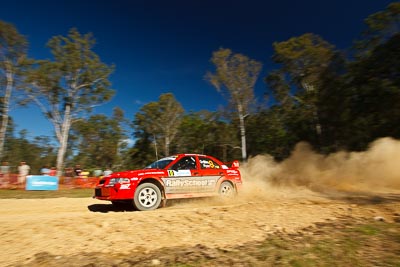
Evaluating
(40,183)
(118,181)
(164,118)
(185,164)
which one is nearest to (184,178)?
(185,164)

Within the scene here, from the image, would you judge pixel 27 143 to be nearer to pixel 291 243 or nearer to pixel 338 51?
pixel 338 51

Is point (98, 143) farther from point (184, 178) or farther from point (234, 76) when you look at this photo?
point (184, 178)

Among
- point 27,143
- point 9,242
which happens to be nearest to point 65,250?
point 9,242

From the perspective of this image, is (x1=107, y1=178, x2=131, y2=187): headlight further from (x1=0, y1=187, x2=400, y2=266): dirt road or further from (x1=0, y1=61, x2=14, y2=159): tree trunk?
(x1=0, y1=61, x2=14, y2=159): tree trunk

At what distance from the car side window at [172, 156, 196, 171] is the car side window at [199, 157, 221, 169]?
28 cm

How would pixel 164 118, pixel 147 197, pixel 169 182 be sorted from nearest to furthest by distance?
pixel 147 197 < pixel 169 182 < pixel 164 118

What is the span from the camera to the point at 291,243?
4328 millimetres

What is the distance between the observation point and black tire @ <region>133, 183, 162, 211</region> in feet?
25.6

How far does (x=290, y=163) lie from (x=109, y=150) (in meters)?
41.7

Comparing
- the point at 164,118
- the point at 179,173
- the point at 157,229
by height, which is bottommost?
the point at 157,229

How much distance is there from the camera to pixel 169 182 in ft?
27.5

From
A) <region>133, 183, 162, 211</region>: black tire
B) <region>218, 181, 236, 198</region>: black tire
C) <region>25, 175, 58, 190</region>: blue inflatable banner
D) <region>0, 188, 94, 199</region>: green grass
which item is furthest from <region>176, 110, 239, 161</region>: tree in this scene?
<region>133, 183, 162, 211</region>: black tire

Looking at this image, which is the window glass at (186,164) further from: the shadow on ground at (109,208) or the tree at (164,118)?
the tree at (164,118)

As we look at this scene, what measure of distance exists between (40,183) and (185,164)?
12.4 m
